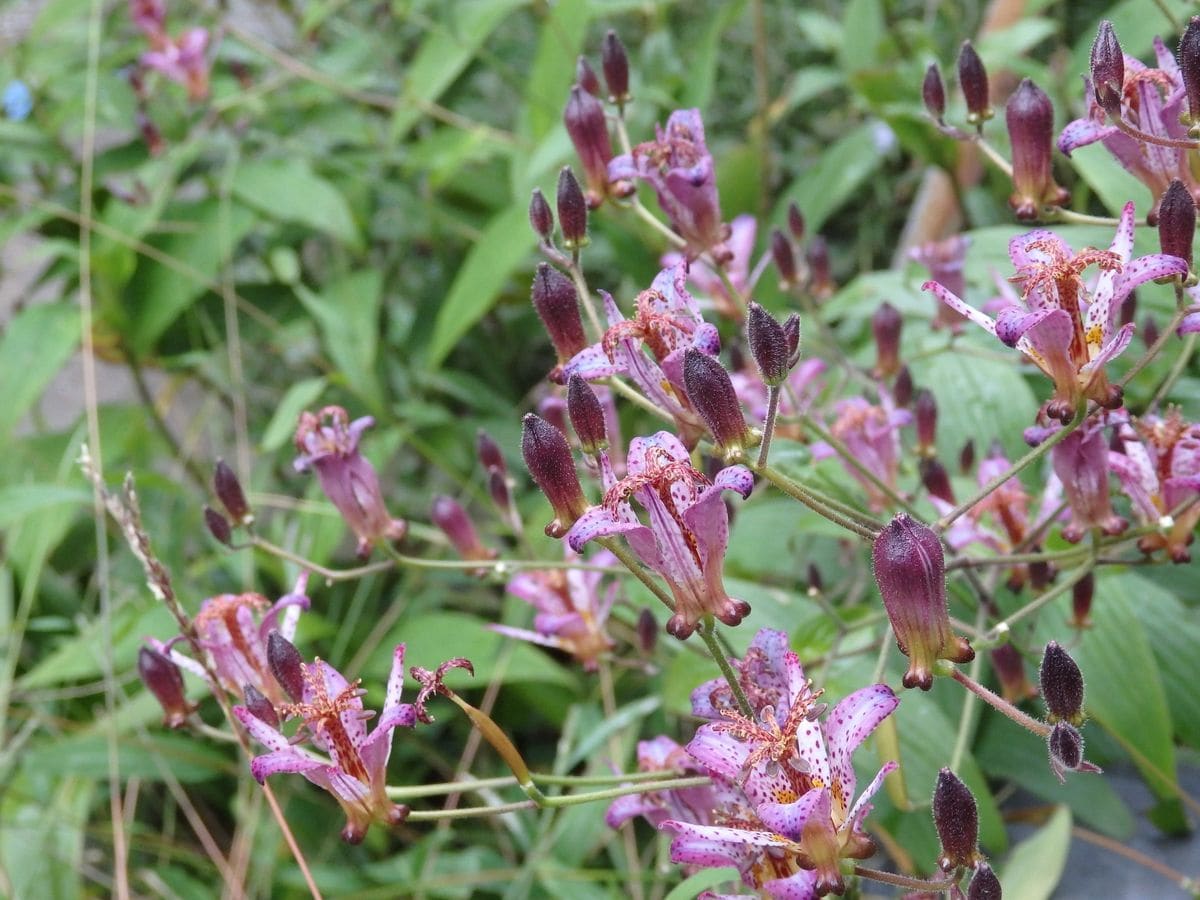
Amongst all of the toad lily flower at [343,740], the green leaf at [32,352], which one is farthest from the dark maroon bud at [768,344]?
the green leaf at [32,352]

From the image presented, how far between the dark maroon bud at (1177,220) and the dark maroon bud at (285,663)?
1.66 ft

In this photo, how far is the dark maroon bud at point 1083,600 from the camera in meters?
0.84

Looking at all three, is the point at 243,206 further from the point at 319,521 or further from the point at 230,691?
the point at 230,691

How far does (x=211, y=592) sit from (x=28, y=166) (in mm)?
913

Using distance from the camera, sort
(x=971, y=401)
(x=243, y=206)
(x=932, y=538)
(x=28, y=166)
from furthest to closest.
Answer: (x=28, y=166) → (x=243, y=206) → (x=971, y=401) → (x=932, y=538)

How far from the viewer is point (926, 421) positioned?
97 centimetres

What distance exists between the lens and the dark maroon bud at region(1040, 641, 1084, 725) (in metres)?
0.56

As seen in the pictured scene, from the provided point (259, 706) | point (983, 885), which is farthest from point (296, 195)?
point (983, 885)

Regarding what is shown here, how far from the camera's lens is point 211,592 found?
1.54 meters

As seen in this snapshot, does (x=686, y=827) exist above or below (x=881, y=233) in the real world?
above

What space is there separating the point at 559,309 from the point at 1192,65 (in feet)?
1.23

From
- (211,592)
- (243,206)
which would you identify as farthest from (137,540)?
(243,206)

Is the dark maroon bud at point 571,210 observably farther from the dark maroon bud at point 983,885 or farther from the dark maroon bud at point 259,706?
the dark maroon bud at point 983,885

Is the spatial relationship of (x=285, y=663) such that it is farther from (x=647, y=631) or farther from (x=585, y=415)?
(x=647, y=631)
